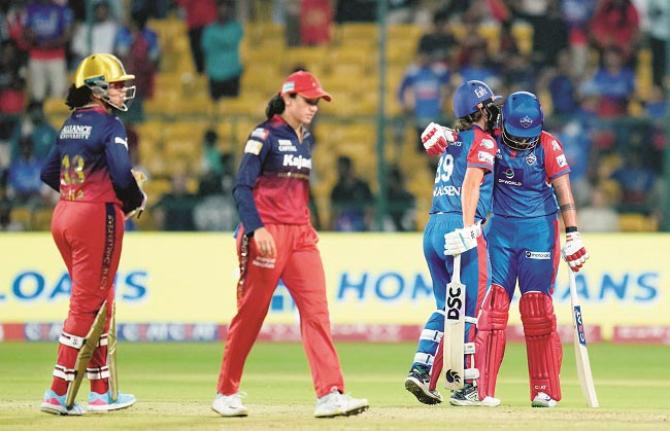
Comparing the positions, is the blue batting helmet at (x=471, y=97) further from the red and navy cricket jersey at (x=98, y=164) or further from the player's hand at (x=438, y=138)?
the red and navy cricket jersey at (x=98, y=164)

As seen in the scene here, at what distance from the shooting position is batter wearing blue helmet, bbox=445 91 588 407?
1062 cm

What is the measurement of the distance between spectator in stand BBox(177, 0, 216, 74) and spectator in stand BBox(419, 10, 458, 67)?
3161 mm

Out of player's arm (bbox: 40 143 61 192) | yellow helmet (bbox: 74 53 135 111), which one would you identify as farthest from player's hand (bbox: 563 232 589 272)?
player's arm (bbox: 40 143 61 192)

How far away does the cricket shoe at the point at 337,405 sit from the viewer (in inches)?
367

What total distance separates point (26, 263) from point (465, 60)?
7626 millimetres

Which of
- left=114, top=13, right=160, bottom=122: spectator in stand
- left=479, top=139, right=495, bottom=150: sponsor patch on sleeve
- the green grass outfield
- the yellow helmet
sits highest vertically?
left=114, top=13, right=160, bottom=122: spectator in stand

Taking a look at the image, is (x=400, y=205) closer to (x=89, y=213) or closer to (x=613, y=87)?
(x=613, y=87)

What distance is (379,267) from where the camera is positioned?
55.6 ft

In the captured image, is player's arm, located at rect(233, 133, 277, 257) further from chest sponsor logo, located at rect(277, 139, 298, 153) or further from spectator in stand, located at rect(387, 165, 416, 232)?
spectator in stand, located at rect(387, 165, 416, 232)

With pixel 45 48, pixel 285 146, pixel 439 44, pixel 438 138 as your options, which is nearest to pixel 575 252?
pixel 438 138

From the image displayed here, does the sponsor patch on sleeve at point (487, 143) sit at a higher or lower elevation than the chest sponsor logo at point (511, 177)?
higher

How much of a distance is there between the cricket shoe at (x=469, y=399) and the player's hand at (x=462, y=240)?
3.22 ft

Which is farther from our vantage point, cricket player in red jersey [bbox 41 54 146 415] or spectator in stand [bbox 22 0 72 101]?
spectator in stand [bbox 22 0 72 101]

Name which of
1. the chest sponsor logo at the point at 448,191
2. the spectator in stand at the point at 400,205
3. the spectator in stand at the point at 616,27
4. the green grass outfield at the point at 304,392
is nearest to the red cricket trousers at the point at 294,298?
the green grass outfield at the point at 304,392
